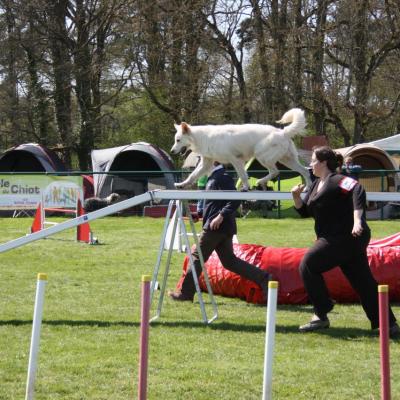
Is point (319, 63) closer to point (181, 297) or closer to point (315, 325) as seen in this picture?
point (181, 297)

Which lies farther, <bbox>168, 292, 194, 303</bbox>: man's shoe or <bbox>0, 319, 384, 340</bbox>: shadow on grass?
<bbox>168, 292, 194, 303</bbox>: man's shoe

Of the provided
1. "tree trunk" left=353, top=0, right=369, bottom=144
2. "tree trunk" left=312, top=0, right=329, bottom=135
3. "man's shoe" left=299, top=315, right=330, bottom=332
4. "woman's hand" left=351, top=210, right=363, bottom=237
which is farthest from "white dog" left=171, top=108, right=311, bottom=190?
"tree trunk" left=353, top=0, right=369, bottom=144

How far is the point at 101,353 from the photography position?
5.95 m

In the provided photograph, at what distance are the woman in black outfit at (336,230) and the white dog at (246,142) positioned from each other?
1.95ft

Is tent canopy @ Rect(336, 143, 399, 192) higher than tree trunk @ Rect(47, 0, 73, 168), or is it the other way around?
tree trunk @ Rect(47, 0, 73, 168)

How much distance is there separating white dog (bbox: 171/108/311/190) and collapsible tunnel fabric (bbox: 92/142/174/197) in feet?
46.3

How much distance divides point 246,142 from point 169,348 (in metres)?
2.20

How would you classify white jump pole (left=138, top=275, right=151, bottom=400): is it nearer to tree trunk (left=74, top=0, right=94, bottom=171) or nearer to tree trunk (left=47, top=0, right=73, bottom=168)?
tree trunk (left=74, top=0, right=94, bottom=171)

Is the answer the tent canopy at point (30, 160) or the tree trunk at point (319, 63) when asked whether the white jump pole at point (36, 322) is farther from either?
the tree trunk at point (319, 63)

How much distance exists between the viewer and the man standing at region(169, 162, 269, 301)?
26.3 feet

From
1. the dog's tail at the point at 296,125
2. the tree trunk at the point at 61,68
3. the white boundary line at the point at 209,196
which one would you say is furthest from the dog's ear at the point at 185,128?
the tree trunk at the point at 61,68

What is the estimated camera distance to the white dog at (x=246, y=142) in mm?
6961

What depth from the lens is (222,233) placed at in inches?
318

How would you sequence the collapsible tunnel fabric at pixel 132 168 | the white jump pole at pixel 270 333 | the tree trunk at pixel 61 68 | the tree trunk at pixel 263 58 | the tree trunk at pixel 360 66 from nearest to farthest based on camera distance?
the white jump pole at pixel 270 333
the collapsible tunnel fabric at pixel 132 168
the tree trunk at pixel 360 66
the tree trunk at pixel 263 58
the tree trunk at pixel 61 68
